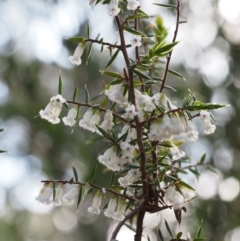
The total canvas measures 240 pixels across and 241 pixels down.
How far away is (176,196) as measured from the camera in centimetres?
49

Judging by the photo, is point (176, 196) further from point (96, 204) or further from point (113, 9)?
point (113, 9)

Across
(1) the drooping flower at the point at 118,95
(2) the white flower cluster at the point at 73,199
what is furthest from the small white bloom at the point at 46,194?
(1) the drooping flower at the point at 118,95

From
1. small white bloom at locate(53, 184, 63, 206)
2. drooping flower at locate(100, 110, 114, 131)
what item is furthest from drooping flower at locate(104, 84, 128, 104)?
small white bloom at locate(53, 184, 63, 206)

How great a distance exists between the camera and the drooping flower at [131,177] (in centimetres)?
49

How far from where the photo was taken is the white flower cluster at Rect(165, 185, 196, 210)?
0.48m

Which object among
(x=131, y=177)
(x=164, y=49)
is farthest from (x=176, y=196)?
(x=164, y=49)

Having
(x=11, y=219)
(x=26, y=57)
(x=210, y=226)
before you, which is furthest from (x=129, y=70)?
(x=11, y=219)

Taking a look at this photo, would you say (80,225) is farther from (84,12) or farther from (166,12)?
(166,12)

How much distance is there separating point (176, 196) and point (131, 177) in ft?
0.17

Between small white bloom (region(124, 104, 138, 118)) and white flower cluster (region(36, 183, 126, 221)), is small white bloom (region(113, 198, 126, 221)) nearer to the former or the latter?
white flower cluster (region(36, 183, 126, 221))

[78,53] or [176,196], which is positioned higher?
[78,53]

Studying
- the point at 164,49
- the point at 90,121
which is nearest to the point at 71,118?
the point at 90,121

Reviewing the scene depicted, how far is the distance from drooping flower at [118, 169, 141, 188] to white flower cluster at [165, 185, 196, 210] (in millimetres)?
37

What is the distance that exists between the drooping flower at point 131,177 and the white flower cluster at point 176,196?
37 millimetres
